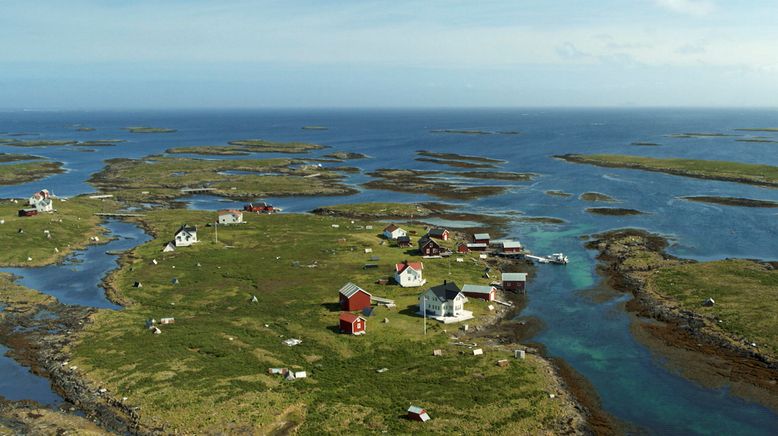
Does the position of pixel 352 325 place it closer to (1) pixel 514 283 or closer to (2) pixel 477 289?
(2) pixel 477 289

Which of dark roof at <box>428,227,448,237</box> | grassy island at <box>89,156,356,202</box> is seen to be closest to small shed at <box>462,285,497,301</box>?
dark roof at <box>428,227,448,237</box>

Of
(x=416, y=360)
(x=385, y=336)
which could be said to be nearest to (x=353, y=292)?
(x=385, y=336)

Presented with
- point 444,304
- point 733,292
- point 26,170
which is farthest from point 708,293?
point 26,170

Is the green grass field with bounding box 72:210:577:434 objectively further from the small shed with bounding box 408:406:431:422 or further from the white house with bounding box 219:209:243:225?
the white house with bounding box 219:209:243:225

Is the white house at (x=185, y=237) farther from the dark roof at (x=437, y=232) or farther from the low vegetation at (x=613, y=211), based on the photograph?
the low vegetation at (x=613, y=211)

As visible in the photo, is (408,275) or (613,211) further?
(613,211)

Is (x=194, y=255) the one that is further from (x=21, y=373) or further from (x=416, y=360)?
(x=416, y=360)
